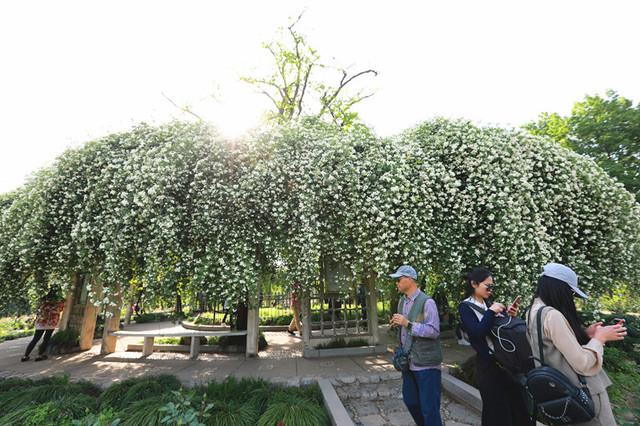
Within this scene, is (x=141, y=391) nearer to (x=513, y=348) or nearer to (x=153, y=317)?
(x=513, y=348)

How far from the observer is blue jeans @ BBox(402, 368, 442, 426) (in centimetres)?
329

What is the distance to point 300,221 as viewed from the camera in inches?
221

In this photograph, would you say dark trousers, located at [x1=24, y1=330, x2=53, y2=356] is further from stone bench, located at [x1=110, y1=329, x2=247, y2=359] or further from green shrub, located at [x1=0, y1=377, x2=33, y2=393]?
green shrub, located at [x1=0, y1=377, x2=33, y2=393]

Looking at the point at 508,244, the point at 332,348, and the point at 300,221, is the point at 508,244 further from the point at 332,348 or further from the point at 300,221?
the point at 332,348

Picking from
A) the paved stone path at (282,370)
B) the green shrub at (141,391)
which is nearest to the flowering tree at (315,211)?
the green shrub at (141,391)

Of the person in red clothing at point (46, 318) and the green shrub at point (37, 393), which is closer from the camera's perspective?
the green shrub at point (37, 393)

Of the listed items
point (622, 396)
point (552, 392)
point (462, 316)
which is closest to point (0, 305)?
point (462, 316)

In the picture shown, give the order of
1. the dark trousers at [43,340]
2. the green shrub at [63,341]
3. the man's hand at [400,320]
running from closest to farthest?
the man's hand at [400,320], the dark trousers at [43,340], the green shrub at [63,341]

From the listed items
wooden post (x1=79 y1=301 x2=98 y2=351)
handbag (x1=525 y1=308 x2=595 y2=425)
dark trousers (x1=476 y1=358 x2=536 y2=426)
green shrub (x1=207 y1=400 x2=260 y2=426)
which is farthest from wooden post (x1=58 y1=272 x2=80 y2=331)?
handbag (x1=525 y1=308 x2=595 y2=425)

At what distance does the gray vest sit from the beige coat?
1.22 meters

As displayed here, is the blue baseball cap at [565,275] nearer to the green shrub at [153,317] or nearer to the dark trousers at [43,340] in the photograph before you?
the dark trousers at [43,340]

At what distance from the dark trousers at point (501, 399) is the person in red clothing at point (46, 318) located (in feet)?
32.3

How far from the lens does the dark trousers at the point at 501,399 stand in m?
3.10

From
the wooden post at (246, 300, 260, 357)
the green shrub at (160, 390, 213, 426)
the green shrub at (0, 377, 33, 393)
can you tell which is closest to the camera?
the green shrub at (160, 390, 213, 426)
